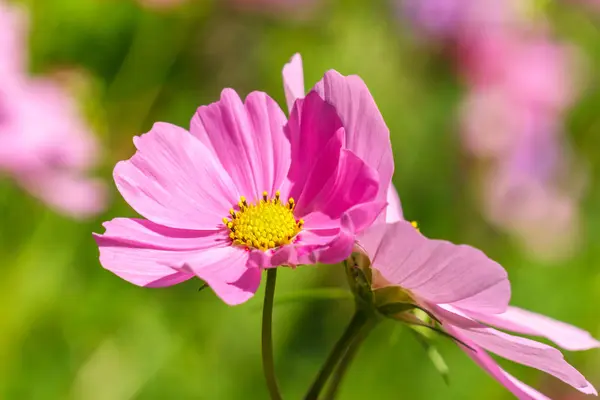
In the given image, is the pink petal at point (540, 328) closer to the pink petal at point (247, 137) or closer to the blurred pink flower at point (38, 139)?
the pink petal at point (247, 137)

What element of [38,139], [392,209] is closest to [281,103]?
[38,139]

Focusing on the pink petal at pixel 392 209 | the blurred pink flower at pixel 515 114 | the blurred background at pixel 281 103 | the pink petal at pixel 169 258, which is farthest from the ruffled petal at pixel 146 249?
the blurred pink flower at pixel 515 114

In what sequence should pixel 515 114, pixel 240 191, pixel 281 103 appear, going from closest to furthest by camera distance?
pixel 240 191 → pixel 281 103 → pixel 515 114

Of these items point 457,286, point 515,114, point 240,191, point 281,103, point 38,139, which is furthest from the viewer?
point 515,114

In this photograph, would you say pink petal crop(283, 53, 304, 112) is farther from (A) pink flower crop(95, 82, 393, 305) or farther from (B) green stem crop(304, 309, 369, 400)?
(B) green stem crop(304, 309, 369, 400)

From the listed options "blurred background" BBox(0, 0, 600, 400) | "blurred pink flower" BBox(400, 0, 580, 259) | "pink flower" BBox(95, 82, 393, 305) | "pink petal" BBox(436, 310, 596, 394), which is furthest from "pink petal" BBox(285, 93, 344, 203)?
"blurred pink flower" BBox(400, 0, 580, 259)

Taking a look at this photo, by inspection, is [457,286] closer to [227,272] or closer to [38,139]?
[227,272]

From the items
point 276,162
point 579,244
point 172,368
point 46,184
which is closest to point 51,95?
point 46,184
